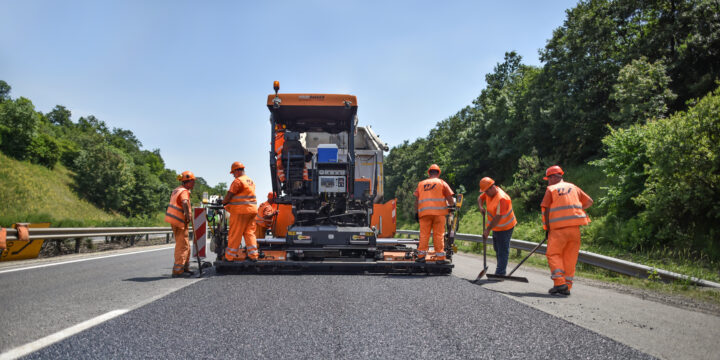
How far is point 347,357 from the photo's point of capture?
284cm

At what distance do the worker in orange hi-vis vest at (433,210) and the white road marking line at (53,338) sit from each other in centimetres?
479

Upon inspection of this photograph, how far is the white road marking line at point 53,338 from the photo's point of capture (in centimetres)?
280

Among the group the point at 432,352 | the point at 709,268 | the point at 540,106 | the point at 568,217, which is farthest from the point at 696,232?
the point at 540,106

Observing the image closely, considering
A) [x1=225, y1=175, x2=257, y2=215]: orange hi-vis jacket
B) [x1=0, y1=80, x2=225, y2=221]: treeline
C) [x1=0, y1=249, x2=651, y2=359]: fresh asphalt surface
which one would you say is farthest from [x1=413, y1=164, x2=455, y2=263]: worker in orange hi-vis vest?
[x1=0, y1=80, x2=225, y2=221]: treeline

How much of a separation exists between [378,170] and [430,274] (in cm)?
332

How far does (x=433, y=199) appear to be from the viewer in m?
7.65

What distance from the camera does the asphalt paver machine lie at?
24.0 feet

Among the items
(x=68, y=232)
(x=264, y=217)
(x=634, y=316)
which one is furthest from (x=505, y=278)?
(x=68, y=232)

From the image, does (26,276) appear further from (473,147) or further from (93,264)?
(473,147)

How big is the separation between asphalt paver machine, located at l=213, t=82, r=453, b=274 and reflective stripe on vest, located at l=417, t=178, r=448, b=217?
75cm

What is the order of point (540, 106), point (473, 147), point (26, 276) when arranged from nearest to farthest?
1. point (26, 276)
2. point (540, 106)
3. point (473, 147)

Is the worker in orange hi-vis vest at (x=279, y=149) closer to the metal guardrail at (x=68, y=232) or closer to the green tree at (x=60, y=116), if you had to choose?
the metal guardrail at (x=68, y=232)

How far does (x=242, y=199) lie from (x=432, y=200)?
10.0 ft

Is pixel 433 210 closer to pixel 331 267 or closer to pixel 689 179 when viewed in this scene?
pixel 331 267
